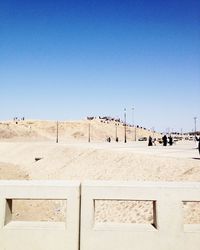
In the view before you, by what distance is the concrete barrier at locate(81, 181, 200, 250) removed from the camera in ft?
14.5

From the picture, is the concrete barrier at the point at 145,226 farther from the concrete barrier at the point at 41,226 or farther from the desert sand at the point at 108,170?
the desert sand at the point at 108,170

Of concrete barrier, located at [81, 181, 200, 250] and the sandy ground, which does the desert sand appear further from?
concrete barrier, located at [81, 181, 200, 250]

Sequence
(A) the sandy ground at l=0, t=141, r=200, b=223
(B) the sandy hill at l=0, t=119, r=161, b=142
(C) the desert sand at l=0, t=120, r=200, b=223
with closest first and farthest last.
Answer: (A) the sandy ground at l=0, t=141, r=200, b=223
(C) the desert sand at l=0, t=120, r=200, b=223
(B) the sandy hill at l=0, t=119, r=161, b=142

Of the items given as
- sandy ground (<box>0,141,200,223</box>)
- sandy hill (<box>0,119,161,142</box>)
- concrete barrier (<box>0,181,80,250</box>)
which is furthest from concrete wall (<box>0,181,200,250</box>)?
sandy hill (<box>0,119,161,142</box>)

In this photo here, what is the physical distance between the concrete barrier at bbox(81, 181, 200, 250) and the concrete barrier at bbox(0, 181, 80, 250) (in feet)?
0.46

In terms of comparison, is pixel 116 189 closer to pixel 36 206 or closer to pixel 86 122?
pixel 36 206

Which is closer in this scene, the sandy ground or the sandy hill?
the sandy ground

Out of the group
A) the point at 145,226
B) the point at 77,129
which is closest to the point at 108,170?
the point at 145,226

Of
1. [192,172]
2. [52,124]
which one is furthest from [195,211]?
[52,124]

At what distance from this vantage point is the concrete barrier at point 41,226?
14.5 feet

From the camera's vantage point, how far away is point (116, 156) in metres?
26.4

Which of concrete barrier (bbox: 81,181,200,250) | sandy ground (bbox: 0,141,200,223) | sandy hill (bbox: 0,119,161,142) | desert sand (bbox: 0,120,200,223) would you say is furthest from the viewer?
sandy hill (bbox: 0,119,161,142)

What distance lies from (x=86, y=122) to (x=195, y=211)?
421 ft

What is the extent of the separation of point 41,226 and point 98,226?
80cm
